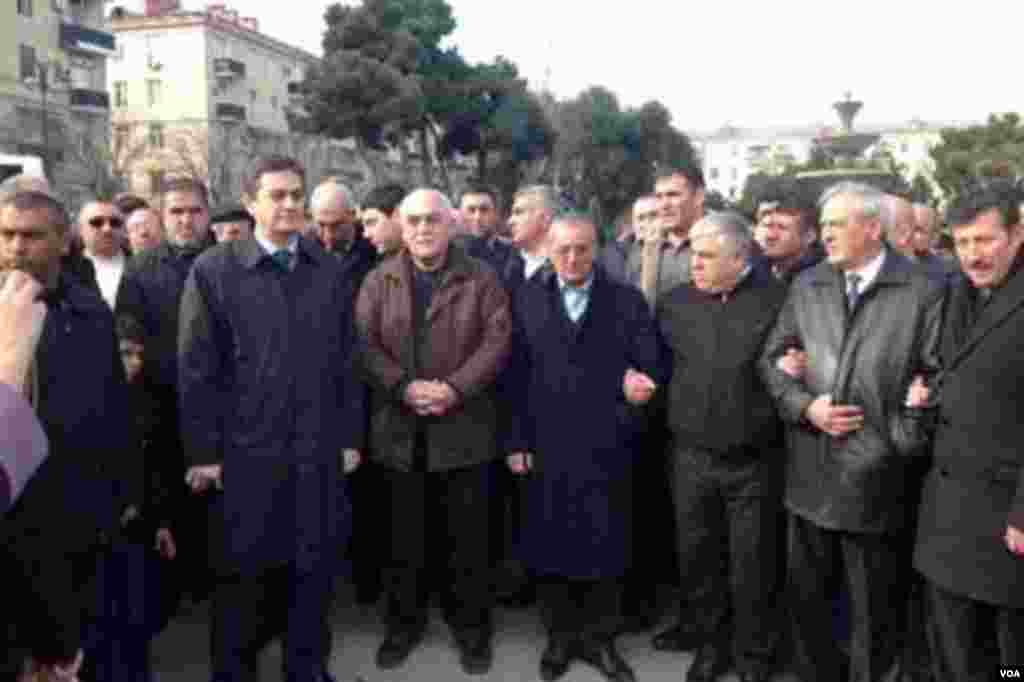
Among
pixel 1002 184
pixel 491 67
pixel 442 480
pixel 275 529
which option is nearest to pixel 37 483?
pixel 275 529

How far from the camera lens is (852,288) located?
3.82 meters

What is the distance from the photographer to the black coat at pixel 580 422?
4.40 m

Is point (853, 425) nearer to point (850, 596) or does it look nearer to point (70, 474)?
point (850, 596)

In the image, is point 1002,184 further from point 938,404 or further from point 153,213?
point 153,213

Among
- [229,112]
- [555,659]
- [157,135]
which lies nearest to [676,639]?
[555,659]

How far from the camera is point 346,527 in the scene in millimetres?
4129

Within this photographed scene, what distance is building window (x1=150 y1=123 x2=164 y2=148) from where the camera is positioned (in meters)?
39.2

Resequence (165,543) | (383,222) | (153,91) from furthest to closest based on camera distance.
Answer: (153,91), (383,222), (165,543)

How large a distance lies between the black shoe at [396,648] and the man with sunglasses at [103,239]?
6.96 ft

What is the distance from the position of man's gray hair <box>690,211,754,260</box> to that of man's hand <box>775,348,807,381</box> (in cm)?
53

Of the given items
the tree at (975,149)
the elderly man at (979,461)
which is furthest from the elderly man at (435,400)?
the tree at (975,149)

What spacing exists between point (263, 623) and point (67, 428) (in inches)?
56.2

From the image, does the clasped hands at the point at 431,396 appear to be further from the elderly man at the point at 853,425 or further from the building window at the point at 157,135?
the building window at the point at 157,135

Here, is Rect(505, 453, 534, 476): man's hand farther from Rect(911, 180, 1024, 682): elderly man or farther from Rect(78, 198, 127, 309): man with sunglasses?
Rect(78, 198, 127, 309): man with sunglasses
